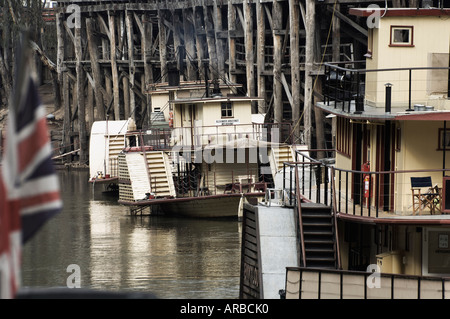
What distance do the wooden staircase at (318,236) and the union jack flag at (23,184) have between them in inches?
425

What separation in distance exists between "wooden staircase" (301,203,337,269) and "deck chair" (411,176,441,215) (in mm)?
1495

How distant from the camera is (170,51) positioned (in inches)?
2060

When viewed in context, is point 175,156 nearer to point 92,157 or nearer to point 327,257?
→ point 92,157

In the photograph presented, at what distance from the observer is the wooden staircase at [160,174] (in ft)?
113

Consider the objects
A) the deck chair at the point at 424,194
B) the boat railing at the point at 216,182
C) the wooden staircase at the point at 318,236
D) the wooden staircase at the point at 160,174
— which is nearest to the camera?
the deck chair at the point at 424,194

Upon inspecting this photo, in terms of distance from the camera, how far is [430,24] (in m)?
17.5

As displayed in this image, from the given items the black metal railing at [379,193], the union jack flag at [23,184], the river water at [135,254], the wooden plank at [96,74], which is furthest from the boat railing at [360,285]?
the wooden plank at [96,74]

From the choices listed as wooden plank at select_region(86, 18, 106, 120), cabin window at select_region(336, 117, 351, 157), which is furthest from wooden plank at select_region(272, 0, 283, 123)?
cabin window at select_region(336, 117, 351, 157)

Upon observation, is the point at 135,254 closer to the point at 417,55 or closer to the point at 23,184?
the point at 417,55

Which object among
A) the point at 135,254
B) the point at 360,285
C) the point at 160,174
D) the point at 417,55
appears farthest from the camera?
the point at 160,174

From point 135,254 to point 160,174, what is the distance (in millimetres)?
8185

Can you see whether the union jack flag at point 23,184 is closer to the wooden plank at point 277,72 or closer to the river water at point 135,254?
the river water at point 135,254

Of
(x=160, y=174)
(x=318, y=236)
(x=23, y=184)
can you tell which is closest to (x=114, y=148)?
(x=160, y=174)

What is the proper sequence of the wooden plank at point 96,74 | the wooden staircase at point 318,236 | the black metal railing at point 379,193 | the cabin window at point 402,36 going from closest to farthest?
the black metal railing at point 379,193 → the wooden staircase at point 318,236 → the cabin window at point 402,36 → the wooden plank at point 96,74
